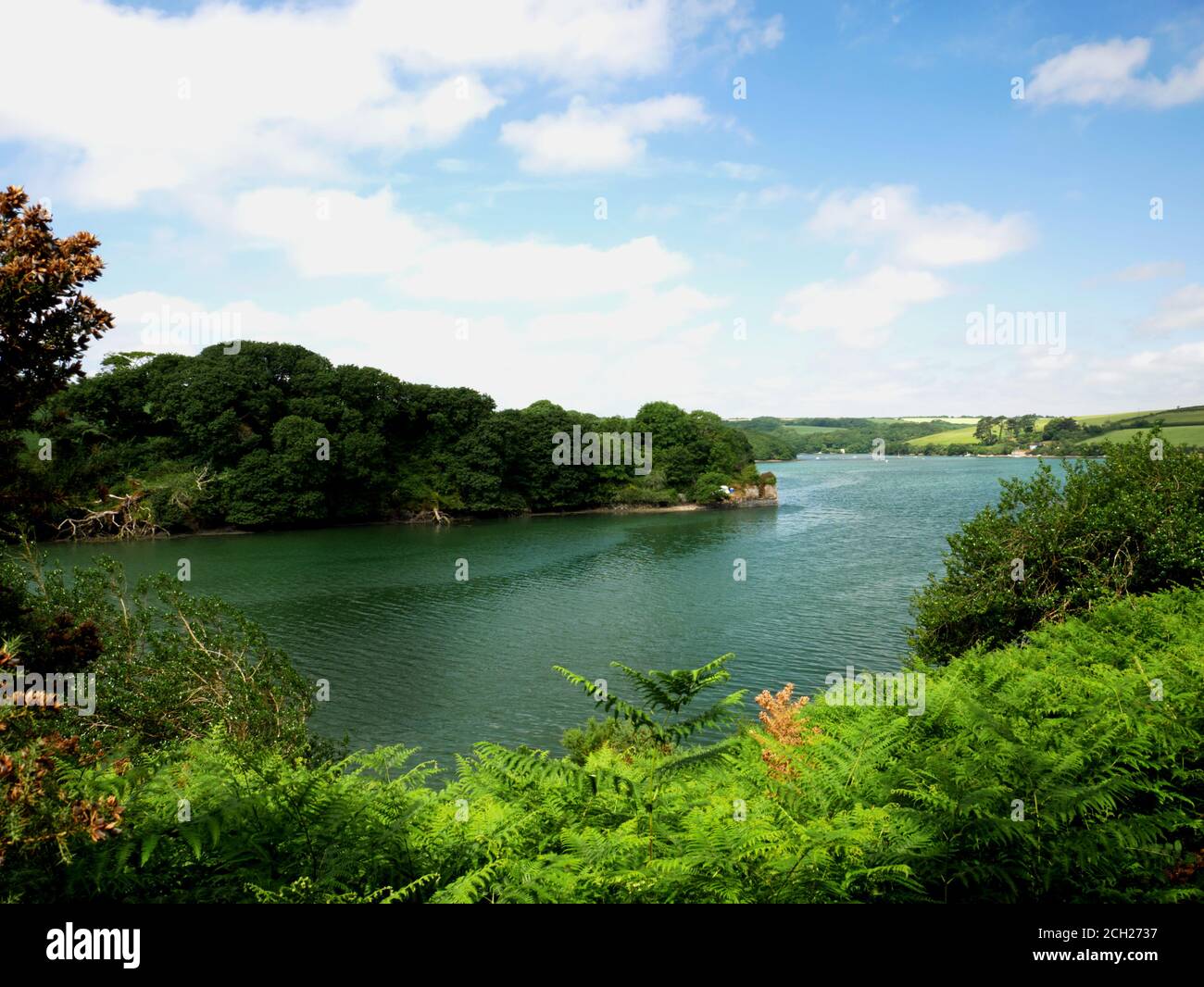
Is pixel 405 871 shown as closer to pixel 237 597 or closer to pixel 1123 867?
pixel 1123 867

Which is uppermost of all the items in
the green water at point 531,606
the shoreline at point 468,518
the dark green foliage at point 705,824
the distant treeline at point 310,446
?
the distant treeline at point 310,446

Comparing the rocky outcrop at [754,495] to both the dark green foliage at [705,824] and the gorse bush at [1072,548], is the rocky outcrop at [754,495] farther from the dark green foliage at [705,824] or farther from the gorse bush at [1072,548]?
the dark green foliage at [705,824]

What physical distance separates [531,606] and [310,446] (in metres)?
37.0

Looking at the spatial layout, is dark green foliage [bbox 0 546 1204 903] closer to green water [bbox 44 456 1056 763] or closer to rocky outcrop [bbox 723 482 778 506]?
green water [bbox 44 456 1056 763]

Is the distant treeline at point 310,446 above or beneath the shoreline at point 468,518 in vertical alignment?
above

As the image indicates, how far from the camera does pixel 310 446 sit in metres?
65.1

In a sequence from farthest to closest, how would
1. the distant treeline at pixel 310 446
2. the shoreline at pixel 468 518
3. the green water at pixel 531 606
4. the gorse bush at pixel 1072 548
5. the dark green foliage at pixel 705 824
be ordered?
1. the distant treeline at pixel 310 446
2. the shoreline at pixel 468 518
3. the green water at pixel 531 606
4. the gorse bush at pixel 1072 548
5. the dark green foliage at pixel 705 824

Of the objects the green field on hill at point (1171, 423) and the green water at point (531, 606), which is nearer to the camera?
the green water at point (531, 606)

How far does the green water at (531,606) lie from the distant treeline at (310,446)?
165 inches

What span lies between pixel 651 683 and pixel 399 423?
3095 inches

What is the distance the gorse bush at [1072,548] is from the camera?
16.5m

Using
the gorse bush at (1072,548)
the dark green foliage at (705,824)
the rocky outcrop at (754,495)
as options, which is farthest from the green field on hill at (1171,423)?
the dark green foliage at (705,824)

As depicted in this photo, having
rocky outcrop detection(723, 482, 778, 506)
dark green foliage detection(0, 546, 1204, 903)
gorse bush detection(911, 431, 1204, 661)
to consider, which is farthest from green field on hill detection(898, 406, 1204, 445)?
dark green foliage detection(0, 546, 1204, 903)

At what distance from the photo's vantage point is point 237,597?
3747 cm
